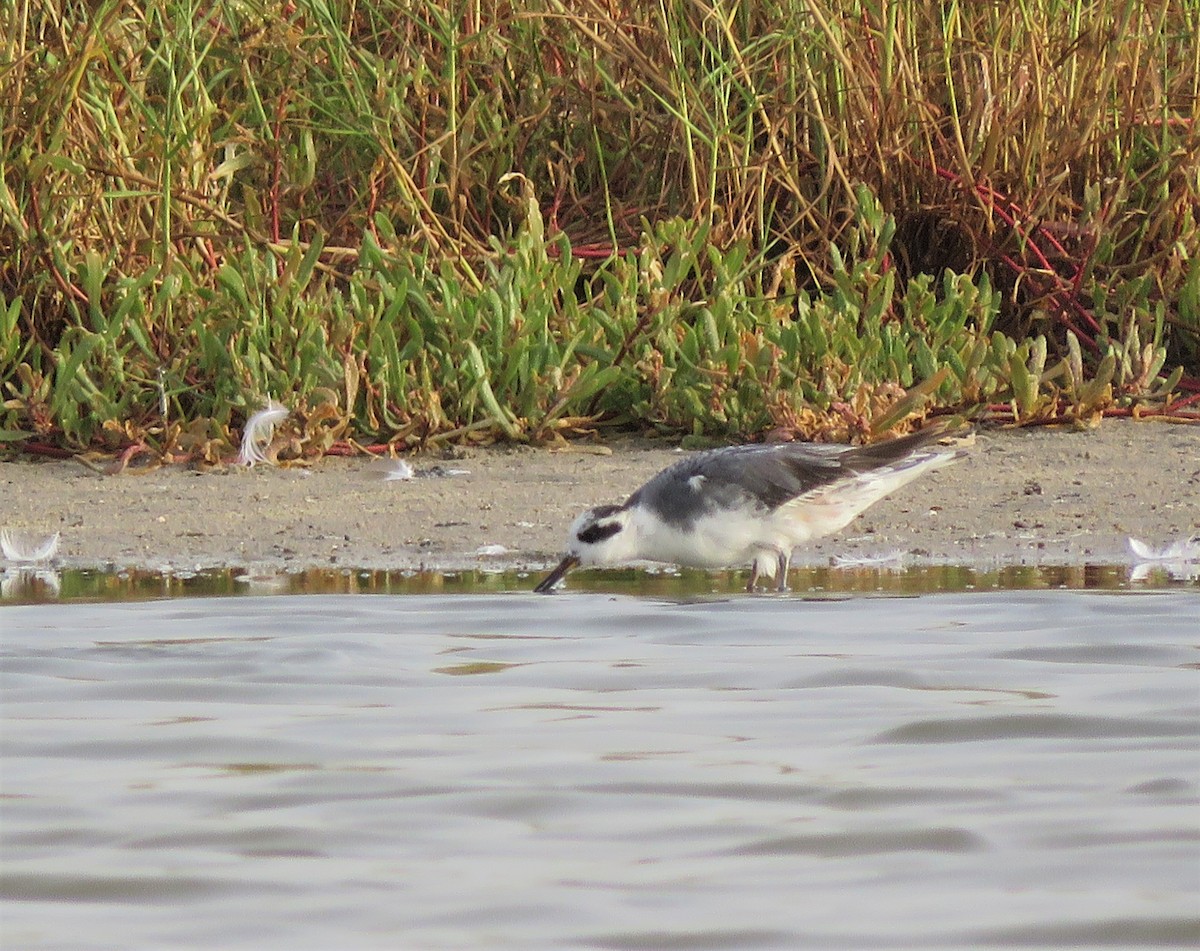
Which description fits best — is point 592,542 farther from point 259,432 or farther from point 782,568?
point 259,432

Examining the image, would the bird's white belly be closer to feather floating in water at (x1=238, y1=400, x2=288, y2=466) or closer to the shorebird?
the shorebird

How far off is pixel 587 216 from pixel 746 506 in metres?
2.86

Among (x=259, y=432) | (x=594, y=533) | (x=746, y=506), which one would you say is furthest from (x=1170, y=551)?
(x=259, y=432)

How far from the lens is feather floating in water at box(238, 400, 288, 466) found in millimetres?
7332

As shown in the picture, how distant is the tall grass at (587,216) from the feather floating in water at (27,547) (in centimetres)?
91

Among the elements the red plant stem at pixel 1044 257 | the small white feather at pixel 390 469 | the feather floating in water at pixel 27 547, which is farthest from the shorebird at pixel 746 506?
the red plant stem at pixel 1044 257

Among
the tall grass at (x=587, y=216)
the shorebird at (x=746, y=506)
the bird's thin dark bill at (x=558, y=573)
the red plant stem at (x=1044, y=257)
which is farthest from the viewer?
the red plant stem at (x=1044, y=257)

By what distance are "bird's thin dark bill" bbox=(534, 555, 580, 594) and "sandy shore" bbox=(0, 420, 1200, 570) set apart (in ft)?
1.08

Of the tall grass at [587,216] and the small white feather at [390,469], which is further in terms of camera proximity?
the tall grass at [587,216]

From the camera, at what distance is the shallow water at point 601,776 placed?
2.83 meters

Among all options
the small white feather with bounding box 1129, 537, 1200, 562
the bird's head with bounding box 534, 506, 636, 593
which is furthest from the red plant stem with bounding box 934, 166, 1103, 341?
the bird's head with bounding box 534, 506, 636, 593

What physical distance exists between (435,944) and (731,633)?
8.31ft

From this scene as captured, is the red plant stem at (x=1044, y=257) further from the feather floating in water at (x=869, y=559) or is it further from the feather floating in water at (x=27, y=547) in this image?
the feather floating in water at (x=27, y=547)

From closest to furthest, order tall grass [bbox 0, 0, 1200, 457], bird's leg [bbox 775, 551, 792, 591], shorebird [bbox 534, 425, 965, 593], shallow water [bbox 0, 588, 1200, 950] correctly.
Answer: shallow water [bbox 0, 588, 1200, 950] < shorebird [bbox 534, 425, 965, 593] < bird's leg [bbox 775, 551, 792, 591] < tall grass [bbox 0, 0, 1200, 457]
